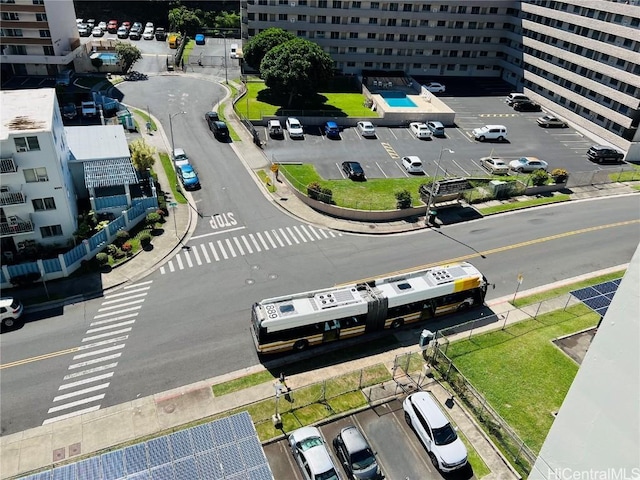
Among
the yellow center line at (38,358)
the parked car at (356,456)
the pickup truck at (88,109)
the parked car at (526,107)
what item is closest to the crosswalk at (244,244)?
the yellow center line at (38,358)

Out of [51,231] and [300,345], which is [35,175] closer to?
[51,231]

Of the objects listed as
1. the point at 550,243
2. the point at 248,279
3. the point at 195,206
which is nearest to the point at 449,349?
the point at 248,279

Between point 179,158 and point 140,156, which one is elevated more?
point 140,156

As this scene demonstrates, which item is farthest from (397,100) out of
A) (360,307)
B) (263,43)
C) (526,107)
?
(360,307)

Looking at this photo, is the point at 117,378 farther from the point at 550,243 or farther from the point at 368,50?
the point at 368,50

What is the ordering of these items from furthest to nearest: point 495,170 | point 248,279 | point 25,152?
point 495,170
point 248,279
point 25,152

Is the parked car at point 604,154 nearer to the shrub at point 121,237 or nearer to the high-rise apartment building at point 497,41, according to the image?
the high-rise apartment building at point 497,41

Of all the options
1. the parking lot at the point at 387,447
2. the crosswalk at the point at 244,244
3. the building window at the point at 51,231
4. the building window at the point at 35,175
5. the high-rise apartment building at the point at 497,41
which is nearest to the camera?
the parking lot at the point at 387,447
